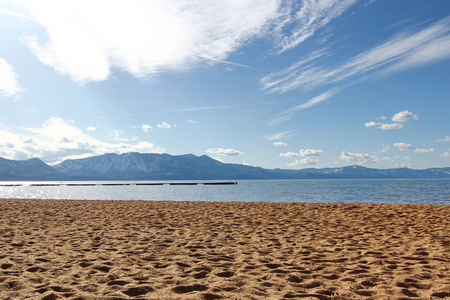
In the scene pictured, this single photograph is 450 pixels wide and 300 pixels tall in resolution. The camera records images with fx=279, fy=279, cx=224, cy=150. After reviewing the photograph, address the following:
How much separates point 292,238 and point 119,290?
6.45 m

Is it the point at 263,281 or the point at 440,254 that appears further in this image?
the point at 440,254

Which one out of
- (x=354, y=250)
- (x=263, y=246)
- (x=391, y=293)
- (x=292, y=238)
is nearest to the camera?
(x=391, y=293)

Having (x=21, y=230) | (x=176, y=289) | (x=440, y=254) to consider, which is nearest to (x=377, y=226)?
(x=440, y=254)

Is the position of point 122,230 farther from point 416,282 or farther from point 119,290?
point 416,282

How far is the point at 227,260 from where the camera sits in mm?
7203

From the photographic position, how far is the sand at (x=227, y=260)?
5.11 meters

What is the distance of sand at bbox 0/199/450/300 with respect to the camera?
16.8ft

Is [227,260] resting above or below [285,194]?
above

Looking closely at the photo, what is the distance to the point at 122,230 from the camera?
11.6m

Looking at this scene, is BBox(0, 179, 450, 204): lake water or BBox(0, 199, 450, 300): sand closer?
BBox(0, 199, 450, 300): sand

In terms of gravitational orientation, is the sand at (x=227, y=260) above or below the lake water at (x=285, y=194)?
above

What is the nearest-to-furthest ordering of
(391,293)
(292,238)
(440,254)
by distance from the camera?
(391,293)
(440,254)
(292,238)

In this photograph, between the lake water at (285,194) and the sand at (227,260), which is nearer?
the sand at (227,260)

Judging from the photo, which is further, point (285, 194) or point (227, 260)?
point (285, 194)
